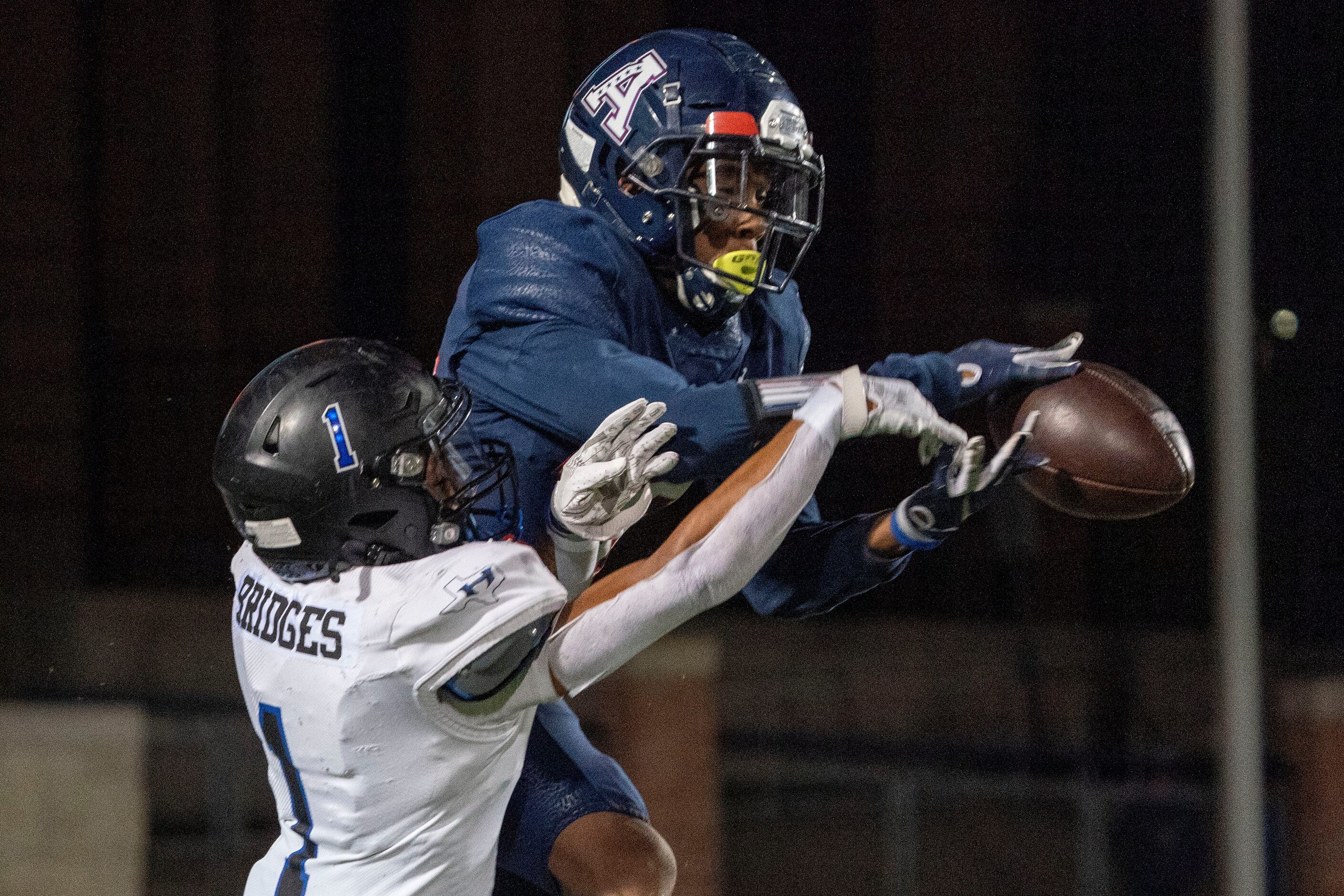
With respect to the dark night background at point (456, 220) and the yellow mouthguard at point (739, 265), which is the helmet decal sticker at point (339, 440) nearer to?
the yellow mouthguard at point (739, 265)

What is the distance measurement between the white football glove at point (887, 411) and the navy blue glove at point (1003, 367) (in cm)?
21

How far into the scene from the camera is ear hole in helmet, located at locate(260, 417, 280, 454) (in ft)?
5.57

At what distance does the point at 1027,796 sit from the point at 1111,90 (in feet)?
6.76

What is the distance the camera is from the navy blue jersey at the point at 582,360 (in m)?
2.03

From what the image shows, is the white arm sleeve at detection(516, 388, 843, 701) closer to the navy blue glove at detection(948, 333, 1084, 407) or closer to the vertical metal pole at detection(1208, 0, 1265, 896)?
the navy blue glove at detection(948, 333, 1084, 407)

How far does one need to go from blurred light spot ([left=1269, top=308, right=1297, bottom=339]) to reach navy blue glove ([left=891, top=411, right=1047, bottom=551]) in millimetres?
602

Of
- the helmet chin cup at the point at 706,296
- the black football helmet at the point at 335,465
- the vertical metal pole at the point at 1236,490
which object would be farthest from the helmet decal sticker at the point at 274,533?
the vertical metal pole at the point at 1236,490

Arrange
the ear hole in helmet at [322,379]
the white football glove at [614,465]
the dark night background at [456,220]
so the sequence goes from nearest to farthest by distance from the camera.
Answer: the ear hole in helmet at [322,379] < the white football glove at [614,465] < the dark night background at [456,220]

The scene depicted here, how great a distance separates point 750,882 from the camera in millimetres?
4160

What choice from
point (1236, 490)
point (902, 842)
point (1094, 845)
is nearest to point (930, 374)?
point (1236, 490)

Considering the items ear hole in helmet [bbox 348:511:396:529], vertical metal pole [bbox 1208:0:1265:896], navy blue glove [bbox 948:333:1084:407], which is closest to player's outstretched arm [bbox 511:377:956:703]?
ear hole in helmet [bbox 348:511:396:529]

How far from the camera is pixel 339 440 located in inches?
66.7

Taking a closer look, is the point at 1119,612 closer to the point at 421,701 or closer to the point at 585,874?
the point at 585,874

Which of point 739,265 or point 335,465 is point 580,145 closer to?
point 739,265
